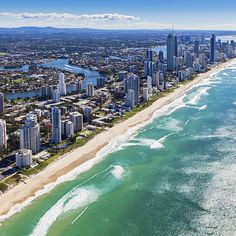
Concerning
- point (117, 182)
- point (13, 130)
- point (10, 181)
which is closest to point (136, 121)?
point (13, 130)

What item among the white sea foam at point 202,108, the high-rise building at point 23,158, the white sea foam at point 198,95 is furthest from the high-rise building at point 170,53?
the high-rise building at point 23,158

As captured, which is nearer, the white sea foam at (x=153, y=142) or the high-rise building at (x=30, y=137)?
the high-rise building at (x=30, y=137)

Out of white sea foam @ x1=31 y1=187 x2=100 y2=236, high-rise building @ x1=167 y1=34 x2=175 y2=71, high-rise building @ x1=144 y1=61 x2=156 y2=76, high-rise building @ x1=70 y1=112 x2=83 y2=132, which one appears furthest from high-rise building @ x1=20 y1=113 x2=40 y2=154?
high-rise building @ x1=167 y1=34 x2=175 y2=71

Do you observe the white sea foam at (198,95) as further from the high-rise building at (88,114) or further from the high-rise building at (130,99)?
the high-rise building at (88,114)

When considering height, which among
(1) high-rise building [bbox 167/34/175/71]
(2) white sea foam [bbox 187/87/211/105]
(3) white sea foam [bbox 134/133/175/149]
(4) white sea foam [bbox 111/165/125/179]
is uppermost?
(1) high-rise building [bbox 167/34/175/71]

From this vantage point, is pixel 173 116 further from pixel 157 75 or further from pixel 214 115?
pixel 157 75

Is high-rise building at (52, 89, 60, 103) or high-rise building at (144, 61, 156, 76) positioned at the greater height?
high-rise building at (144, 61, 156, 76)

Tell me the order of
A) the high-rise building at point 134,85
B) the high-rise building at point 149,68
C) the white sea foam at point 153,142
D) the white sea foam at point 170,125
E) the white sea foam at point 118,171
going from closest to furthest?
the white sea foam at point 118,171, the white sea foam at point 153,142, the white sea foam at point 170,125, the high-rise building at point 134,85, the high-rise building at point 149,68

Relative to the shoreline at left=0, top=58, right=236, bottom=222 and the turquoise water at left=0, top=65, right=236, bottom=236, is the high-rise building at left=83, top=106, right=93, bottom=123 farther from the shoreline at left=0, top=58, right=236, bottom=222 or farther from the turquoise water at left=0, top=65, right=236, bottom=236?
the turquoise water at left=0, top=65, right=236, bottom=236

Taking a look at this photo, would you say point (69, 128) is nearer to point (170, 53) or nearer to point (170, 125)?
point (170, 125)

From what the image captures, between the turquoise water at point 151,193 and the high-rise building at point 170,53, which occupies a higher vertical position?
the high-rise building at point 170,53
